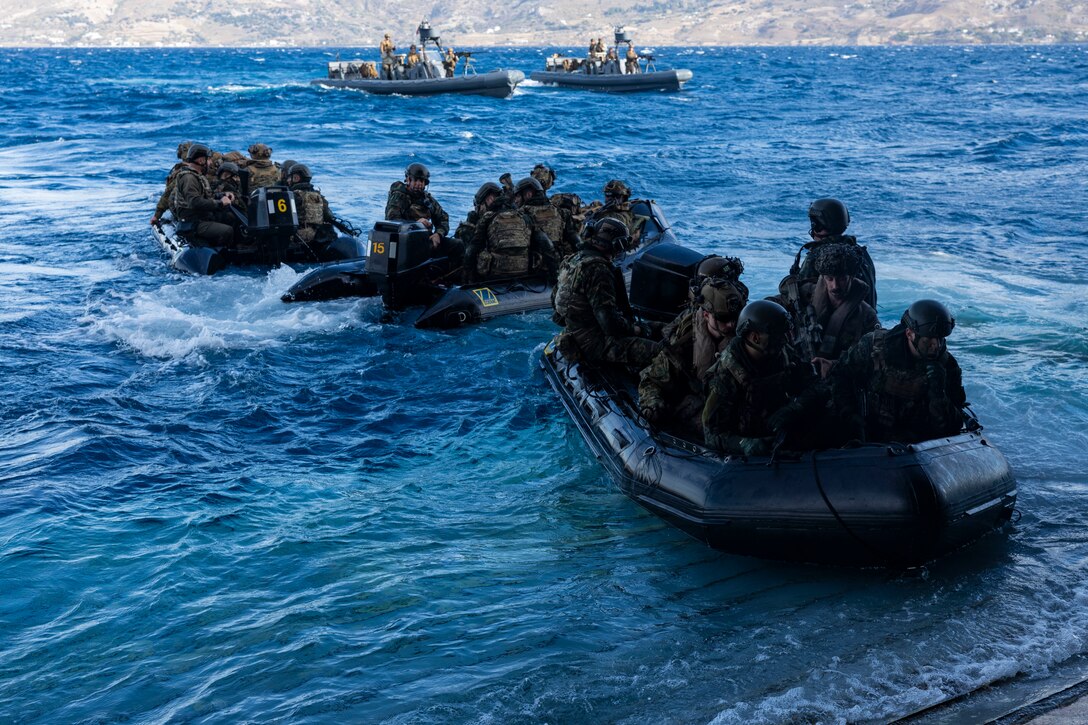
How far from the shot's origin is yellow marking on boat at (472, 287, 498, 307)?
11.8 m

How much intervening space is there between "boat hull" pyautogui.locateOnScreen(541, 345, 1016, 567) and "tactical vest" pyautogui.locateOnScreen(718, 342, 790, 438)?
21cm

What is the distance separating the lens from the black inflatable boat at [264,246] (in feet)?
45.3

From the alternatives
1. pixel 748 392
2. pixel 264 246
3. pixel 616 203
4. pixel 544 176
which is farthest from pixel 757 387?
pixel 264 246

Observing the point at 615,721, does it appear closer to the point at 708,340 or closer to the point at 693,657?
the point at 693,657

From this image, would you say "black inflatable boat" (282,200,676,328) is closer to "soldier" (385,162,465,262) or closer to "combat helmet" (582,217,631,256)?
"soldier" (385,162,465,262)

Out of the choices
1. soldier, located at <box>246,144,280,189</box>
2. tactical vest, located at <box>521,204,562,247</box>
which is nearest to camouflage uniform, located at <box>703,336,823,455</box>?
tactical vest, located at <box>521,204,562,247</box>

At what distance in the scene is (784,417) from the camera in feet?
20.3

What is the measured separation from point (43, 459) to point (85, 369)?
8.23 ft

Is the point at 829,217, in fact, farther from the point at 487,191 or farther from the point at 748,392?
the point at 487,191

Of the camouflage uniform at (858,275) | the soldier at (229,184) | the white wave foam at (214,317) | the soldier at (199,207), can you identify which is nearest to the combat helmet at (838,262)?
the camouflage uniform at (858,275)

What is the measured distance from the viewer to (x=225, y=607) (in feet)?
19.9

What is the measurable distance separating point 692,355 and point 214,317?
24.2 ft

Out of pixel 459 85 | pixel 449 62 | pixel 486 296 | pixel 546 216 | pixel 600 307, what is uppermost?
pixel 449 62

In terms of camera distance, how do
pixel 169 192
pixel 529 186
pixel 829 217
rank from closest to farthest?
pixel 829 217, pixel 529 186, pixel 169 192
